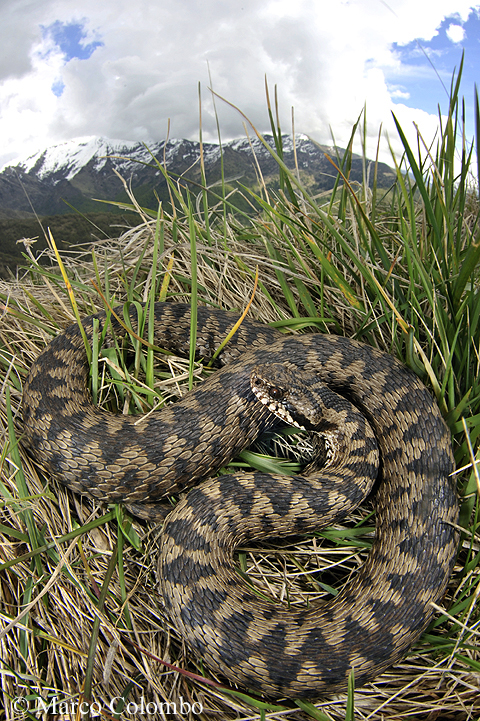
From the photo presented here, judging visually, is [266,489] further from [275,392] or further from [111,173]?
[111,173]

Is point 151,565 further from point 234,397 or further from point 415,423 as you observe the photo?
point 415,423

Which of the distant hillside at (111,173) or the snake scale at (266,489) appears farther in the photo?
Answer: the distant hillside at (111,173)

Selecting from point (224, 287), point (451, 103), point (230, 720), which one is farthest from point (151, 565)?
point (451, 103)

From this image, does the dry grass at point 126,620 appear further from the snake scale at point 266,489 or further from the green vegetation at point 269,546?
the snake scale at point 266,489

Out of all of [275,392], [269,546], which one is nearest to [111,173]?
[275,392]

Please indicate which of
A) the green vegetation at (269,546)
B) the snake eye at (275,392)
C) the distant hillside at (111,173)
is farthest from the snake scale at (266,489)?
the distant hillside at (111,173)

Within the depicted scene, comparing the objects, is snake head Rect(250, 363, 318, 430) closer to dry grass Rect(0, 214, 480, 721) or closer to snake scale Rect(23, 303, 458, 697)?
snake scale Rect(23, 303, 458, 697)
